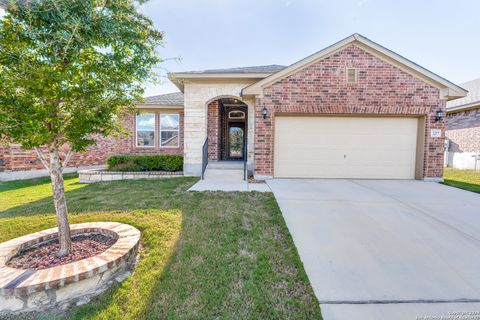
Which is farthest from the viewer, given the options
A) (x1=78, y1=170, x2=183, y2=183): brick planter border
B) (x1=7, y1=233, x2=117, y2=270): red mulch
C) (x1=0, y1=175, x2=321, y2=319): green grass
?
(x1=78, y1=170, x2=183, y2=183): brick planter border

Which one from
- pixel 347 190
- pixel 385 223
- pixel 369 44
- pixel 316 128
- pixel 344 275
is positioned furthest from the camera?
pixel 316 128

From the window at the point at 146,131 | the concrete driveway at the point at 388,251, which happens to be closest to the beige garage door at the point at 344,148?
the concrete driveway at the point at 388,251

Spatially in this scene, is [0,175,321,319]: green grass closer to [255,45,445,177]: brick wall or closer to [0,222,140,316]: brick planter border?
[0,222,140,316]: brick planter border

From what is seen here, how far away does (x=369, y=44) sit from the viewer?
7.04 metres

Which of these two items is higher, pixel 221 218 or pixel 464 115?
→ pixel 464 115

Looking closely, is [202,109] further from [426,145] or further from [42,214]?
[426,145]

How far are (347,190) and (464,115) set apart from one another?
12.7 meters

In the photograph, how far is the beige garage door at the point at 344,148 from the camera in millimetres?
7559

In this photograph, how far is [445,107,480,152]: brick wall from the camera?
38.7 feet

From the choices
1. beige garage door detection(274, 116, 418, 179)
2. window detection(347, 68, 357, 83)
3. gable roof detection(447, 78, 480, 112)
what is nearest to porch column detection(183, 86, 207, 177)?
beige garage door detection(274, 116, 418, 179)

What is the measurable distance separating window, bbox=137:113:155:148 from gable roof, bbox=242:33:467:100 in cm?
584

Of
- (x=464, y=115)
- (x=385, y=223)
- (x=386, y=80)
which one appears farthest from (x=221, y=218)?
(x=464, y=115)

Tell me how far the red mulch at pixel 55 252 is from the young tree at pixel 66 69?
139mm

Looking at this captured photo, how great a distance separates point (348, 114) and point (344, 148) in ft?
3.95
